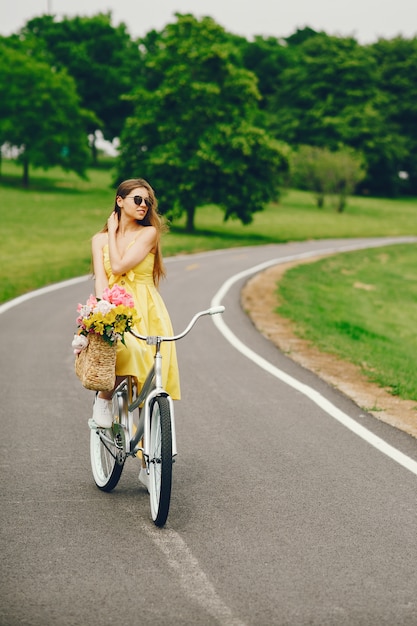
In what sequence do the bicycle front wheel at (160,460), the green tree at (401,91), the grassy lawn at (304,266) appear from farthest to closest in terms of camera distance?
1. the green tree at (401,91)
2. the grassy lawn at (304,266)
3. the bicycle front wheel at (160,460)

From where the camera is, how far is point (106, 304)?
17.3 feet

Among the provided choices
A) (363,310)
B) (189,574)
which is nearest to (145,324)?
(189,574)

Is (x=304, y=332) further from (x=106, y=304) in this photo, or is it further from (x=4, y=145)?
(x=4, y=145)

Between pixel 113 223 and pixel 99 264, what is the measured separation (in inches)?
11.9

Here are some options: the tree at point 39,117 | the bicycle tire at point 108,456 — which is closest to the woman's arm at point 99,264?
the bicycle tire at point 108,456

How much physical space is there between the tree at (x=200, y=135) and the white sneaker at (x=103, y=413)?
3418 centimetres

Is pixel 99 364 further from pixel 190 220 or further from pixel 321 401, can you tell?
Result: pixel 190 220

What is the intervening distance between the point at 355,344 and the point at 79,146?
49.9 m

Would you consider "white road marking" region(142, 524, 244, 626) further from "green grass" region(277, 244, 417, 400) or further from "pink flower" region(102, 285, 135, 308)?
"green grass" region(277, 244, 417, 400)

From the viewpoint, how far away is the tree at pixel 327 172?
6128cm

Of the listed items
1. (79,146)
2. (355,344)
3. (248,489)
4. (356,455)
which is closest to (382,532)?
(248,489)

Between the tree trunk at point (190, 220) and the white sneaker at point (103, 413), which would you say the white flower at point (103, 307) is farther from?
the tree trunk at point (190, 220)

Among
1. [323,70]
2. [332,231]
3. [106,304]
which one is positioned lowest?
[332,231]

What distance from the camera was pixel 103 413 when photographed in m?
5.96
